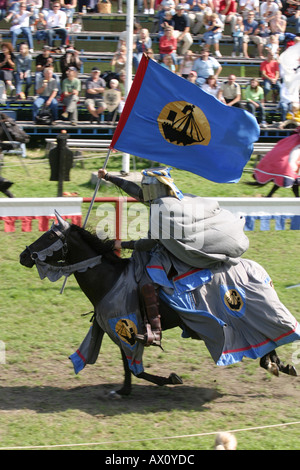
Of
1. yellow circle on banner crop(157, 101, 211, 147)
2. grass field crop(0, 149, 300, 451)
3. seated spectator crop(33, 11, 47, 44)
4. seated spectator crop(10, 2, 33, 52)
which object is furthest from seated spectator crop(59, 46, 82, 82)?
yellow circle on banner crop(157, 101, 211, 147)

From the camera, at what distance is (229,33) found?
19.1 meters

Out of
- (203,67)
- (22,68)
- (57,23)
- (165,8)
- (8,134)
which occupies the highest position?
(165,8)

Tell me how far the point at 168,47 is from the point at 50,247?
34.7 ft

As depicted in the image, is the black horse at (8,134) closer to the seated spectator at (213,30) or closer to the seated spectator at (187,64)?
the seated spectator at (187,64)

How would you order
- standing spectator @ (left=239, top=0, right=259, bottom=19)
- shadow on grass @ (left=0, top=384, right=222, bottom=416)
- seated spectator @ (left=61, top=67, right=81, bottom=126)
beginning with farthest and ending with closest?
standing spectator @ (left=239, top=0, right=259, bottom=19) < seated spectator @ (left=61, top=67, right=81, bottom=126) < shadow on grass @ (left=0, top=384, right=222, bottom=416)

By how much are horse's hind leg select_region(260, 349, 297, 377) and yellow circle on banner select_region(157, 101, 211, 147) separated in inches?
83.8

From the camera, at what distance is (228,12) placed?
19.0 metres

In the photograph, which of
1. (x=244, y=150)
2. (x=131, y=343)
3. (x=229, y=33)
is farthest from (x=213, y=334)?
(x=229, y=33)

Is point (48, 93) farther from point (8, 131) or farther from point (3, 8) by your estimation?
point (3, 8)

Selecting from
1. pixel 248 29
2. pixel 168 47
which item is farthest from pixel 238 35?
pixel 168 47

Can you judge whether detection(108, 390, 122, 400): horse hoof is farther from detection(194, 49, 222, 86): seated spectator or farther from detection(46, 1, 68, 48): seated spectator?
detection(46, 1, 68, 48): seated spectator

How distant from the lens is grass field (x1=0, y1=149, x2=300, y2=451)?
251 inches

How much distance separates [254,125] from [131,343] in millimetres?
2363
